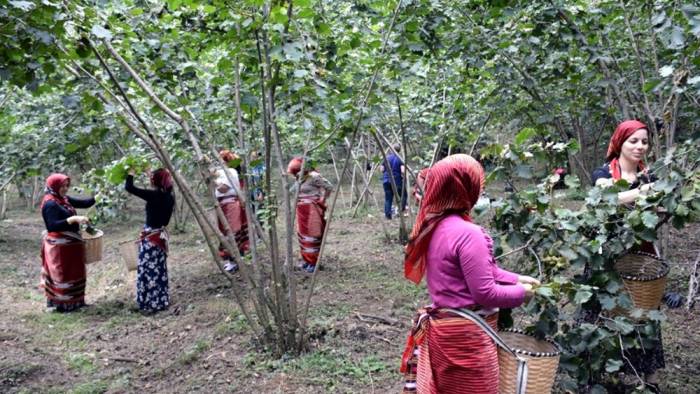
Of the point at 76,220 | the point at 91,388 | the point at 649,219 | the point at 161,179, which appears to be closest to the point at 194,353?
the point at 91,388

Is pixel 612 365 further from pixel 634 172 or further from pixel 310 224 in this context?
pixel 310 224

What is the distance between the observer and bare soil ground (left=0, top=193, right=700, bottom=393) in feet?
13.7

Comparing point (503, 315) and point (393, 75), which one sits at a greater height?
point (393, 75)

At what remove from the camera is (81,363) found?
498 centimetres

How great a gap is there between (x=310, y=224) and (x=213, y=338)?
2786mm

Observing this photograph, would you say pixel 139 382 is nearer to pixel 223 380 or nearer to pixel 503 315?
pixel 223 380

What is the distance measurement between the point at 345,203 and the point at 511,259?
323 inches

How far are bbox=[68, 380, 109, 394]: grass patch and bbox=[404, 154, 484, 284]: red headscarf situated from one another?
3.13m

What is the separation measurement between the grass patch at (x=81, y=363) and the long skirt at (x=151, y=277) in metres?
1.27

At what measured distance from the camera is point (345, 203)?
47.9 feet

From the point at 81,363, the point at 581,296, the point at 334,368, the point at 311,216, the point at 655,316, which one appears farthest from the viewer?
the point at 311,216

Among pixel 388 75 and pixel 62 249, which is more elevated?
pixel 388 75

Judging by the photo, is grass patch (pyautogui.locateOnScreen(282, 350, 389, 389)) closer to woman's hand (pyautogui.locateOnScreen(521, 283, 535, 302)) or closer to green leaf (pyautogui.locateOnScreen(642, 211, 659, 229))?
woman's hand (pyautogui.locateOnScreen(521, 283, 535, 302))

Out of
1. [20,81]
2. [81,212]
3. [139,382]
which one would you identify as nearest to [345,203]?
[81,212]
